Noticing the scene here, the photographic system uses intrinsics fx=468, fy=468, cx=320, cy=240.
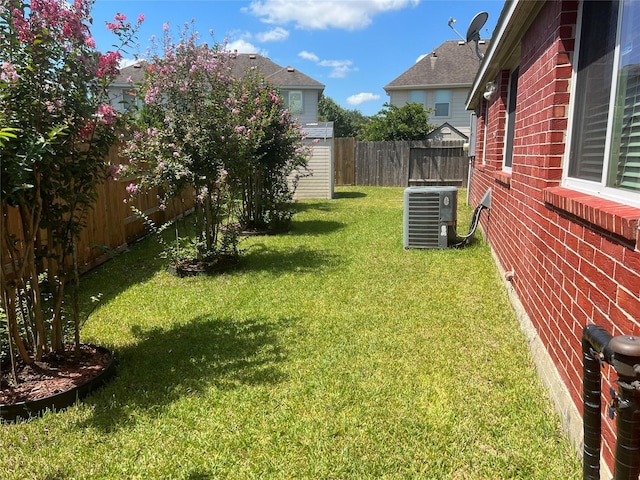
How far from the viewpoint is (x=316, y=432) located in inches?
108

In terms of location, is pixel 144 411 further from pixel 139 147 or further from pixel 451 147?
pixel 451 147

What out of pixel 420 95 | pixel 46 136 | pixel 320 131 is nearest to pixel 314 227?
pixel 320 131

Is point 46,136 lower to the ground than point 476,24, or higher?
lower

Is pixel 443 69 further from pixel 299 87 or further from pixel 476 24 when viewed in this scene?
pixel 476 24

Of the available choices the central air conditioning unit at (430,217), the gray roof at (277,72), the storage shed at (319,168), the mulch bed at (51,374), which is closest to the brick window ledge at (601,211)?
the mulch bed at (51,374)

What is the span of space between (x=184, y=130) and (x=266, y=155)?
3.39 m

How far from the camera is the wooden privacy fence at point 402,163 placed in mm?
18578

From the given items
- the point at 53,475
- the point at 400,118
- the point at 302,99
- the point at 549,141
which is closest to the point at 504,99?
the point at 549,141

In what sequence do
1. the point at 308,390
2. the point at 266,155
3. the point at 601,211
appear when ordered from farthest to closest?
the point at 266,155 → the point at 308,390 → the point at 601,211

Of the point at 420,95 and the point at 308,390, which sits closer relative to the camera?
the point at 308,390

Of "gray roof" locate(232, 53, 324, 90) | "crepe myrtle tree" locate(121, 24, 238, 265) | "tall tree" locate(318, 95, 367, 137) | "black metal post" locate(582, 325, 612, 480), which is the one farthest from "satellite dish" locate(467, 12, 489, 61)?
"tall tree" locate(318, 95, 367, 137)

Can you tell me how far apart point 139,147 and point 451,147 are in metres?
14.6

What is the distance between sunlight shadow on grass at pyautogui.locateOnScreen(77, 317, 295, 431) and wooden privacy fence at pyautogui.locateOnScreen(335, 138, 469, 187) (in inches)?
610

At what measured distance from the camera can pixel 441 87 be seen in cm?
2562
